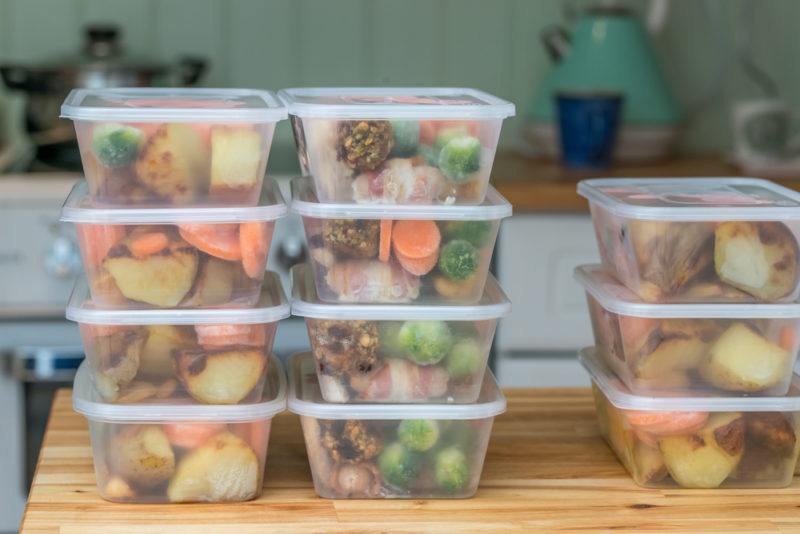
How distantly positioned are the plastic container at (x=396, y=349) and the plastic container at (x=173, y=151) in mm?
135

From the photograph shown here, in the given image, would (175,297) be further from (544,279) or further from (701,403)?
(544,279)

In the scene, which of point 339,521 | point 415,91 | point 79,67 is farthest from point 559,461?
point 79,67

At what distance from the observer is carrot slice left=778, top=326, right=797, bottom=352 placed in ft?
3.87

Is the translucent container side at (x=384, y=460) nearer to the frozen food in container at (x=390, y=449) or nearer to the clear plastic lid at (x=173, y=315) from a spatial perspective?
the frozen food in container at (x=390, y=449)

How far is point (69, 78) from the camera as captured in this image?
238 cm

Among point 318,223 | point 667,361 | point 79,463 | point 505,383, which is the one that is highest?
point 318,223

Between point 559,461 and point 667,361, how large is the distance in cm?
17

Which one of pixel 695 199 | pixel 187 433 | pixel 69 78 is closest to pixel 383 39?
pixel 69 78

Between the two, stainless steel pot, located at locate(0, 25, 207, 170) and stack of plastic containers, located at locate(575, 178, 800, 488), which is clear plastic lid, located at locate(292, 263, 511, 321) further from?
stainless steel pot, located at locate(0, 25, 207, 170)

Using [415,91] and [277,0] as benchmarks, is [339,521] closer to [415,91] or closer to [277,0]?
[415,91]

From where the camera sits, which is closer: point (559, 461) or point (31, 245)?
point (559, 461)

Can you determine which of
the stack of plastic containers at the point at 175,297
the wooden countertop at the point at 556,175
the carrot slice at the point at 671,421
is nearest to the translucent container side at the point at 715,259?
the carrot slice at the point at 671,421

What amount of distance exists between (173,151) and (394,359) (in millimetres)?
271

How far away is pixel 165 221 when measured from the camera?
3.61 ft
